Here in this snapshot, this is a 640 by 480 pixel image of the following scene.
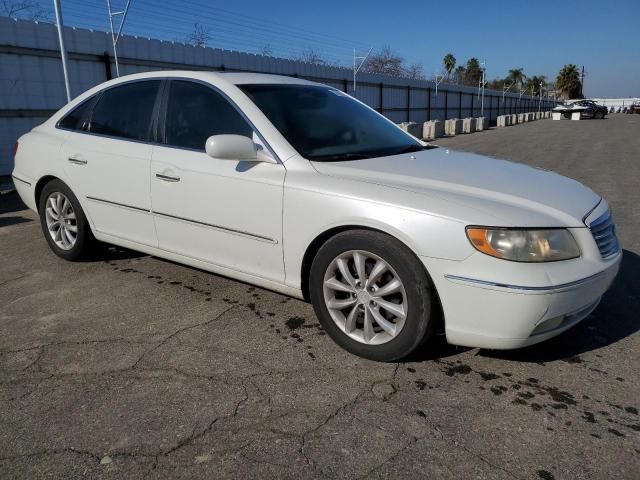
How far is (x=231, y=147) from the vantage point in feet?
9.48

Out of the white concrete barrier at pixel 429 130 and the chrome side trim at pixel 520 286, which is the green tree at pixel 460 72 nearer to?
the white concrete barrier at pixel 429 130

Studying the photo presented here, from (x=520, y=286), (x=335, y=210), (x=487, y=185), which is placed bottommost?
(x=520, y=286)

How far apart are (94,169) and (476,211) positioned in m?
2.94

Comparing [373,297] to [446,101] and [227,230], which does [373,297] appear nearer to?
[227,230]

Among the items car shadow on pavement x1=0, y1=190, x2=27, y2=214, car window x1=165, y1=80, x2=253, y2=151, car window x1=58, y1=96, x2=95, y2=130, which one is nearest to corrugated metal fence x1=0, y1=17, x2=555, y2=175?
car shadow on pavement x1=0, y1=190, x2=27, y2=214

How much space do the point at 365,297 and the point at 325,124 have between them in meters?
1.34

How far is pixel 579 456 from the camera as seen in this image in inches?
78.8

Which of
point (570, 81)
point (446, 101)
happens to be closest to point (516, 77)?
point (570, 81)

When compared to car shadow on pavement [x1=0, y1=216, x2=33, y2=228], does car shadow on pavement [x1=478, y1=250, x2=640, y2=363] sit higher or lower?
lower

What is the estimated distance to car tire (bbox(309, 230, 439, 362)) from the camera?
250 centimetres

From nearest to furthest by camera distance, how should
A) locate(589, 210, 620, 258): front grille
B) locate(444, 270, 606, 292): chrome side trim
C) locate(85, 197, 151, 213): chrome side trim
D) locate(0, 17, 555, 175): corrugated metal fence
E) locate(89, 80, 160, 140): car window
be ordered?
locate(444, 270, 606, 292): chrome side trim < locate(589, 210, 620, 258): front grille < locate(85, 197, 151, 213): chrome side trim < locate(89, 80, 160, 140): car window < locate(0, 17, 555, 175): corrugated metal fence

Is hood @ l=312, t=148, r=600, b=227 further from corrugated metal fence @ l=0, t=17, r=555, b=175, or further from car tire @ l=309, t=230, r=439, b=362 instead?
corrugated metal fence @ l=0, t=17, r=555, b=175

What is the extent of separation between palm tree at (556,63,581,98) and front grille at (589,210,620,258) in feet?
387

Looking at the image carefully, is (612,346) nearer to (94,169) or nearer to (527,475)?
(527,475)
